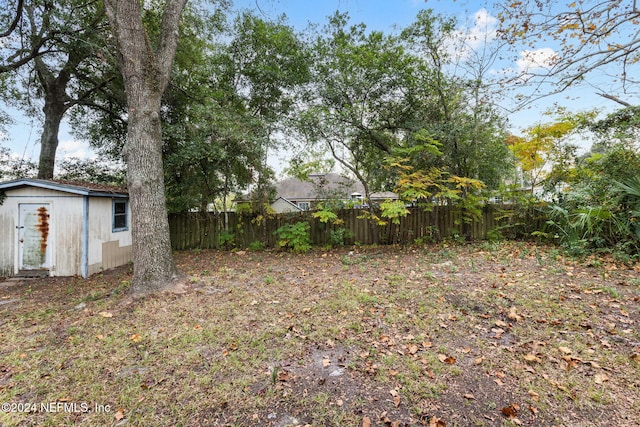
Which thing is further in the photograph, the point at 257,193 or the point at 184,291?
the point at 257,193

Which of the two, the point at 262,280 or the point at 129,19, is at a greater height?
the point at 129,19

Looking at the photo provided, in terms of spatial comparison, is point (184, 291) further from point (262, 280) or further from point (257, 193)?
point (257, 193)

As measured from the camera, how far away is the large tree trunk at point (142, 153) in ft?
15.6

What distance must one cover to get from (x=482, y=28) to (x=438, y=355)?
365 inches

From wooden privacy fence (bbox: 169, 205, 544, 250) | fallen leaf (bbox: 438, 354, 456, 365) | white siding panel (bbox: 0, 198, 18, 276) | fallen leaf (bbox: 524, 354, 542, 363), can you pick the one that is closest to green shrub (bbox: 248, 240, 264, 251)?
wooden privacy fence (bbox: 169, 205, 544, 250)

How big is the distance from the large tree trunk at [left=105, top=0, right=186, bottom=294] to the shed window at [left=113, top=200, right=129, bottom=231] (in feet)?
12.6

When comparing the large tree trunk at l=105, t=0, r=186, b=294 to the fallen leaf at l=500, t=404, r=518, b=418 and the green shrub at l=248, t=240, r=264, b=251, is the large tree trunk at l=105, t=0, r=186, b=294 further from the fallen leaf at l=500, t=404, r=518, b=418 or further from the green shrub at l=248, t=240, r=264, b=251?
the fallen leaf at l=500, t=404, r=518, b=418

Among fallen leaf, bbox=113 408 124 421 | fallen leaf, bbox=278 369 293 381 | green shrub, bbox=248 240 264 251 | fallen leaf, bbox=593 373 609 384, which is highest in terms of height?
green shrub, bbox=248 240 264 251

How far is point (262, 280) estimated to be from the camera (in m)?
5.56

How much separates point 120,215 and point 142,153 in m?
4.35

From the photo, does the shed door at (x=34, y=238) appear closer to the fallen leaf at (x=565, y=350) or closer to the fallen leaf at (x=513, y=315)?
the fallen leaf at (x=513, y=315)

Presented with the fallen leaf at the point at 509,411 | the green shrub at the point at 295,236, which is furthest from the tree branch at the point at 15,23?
the fallen leaf at the point at 509,411

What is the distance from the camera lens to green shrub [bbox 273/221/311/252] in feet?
28.6

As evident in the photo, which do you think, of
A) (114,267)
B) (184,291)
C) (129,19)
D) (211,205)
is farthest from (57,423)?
(211,205)
